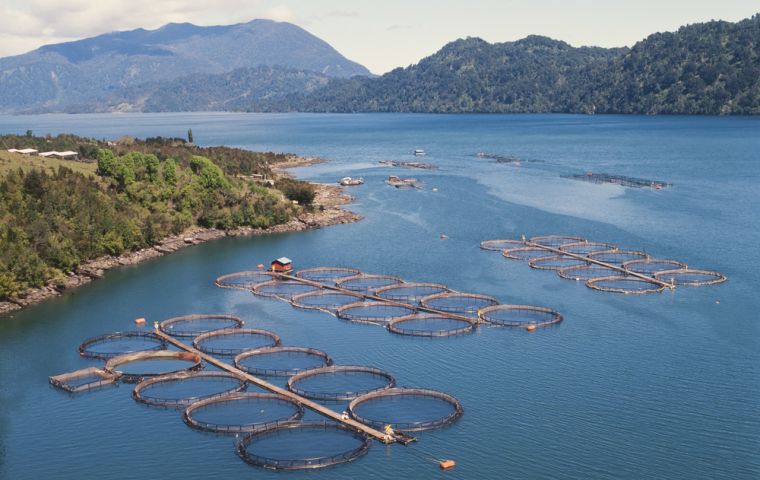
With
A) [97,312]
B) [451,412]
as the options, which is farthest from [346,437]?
[97,312]

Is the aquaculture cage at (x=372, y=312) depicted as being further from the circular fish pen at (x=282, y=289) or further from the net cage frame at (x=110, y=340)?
the net cage frame at (x=110, y=340)

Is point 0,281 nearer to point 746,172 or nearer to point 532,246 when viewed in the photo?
point 532,246

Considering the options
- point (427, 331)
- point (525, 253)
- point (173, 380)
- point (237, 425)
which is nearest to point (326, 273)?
point (427, 331)

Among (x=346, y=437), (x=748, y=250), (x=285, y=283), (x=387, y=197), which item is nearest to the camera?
(x=346, y=437)

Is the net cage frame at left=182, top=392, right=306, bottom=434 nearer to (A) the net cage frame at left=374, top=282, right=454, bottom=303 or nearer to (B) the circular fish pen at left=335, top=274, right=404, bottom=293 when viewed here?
(A) the net cage frame at left=374, top=282, right=454, bottom=303

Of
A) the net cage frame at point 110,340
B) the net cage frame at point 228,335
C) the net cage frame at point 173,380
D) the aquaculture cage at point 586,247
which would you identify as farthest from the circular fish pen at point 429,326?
the aquaculture cage at point 586,247

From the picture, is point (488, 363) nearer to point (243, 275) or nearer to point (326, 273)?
point (326, 273)
